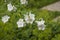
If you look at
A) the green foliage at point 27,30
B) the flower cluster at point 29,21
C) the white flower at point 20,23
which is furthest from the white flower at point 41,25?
the white flower at point 20,23

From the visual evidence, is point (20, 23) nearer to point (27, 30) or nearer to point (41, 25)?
point (27, 30)

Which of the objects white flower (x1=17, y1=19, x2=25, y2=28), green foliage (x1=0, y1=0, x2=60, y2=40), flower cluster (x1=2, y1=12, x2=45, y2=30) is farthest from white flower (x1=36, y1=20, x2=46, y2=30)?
white flower (x1=17, y1=19, x2=25, y2=28)

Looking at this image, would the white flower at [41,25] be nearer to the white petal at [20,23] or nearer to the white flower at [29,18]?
the white flower at [29,18]

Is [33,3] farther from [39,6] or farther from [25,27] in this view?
[25,27]

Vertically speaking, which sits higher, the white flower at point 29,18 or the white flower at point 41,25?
the white flower at point 29,18

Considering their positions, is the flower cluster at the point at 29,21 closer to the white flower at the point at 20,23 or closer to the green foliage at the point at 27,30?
the white flower at the point at 20,23

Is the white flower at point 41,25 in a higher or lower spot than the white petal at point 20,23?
lower

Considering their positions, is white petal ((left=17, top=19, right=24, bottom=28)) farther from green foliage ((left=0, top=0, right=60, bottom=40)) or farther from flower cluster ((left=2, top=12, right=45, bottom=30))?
green foliage ((left=0, top=0, right=60, bottom=40))

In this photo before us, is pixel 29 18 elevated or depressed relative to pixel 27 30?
elevated

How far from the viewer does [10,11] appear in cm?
486

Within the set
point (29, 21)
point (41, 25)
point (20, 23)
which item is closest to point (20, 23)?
point (20, 23)

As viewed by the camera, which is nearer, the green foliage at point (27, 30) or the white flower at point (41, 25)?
the white flower at point (41, 25)

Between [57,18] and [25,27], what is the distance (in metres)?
0.77

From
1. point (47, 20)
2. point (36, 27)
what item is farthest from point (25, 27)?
point (47, 20)
